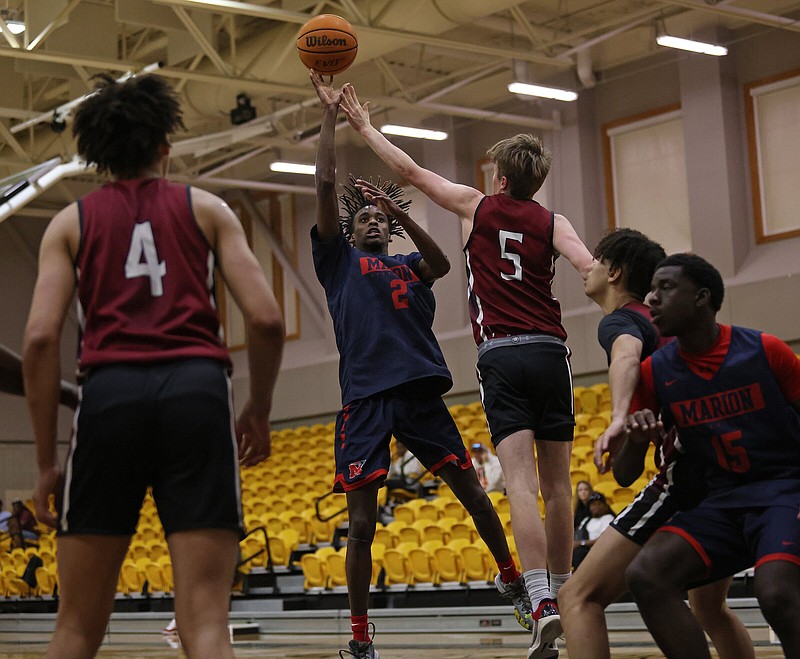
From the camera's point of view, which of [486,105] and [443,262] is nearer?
[443,262]

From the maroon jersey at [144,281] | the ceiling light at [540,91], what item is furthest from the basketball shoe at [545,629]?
the ceiling light at [540,91]

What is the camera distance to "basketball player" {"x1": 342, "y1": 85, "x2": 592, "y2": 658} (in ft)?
17.3

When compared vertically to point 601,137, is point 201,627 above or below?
below

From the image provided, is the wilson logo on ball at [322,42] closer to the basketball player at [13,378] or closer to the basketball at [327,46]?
the basketball at [327,46]

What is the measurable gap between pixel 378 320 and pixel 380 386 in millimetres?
333

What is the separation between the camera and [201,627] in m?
3.25

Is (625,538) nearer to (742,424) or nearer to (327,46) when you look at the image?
A: (742,424)

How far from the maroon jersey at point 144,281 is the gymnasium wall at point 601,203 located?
14.7m

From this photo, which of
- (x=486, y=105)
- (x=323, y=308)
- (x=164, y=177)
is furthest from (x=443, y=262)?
(x=323, y=308)

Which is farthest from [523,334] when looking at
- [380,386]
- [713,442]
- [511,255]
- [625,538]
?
[713,442]

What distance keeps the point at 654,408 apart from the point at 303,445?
18565 mm

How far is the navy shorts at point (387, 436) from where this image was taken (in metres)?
5.70

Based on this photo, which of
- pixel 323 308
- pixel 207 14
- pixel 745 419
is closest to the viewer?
pixel 745 419

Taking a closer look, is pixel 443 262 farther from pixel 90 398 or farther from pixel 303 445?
pixel 303 445
